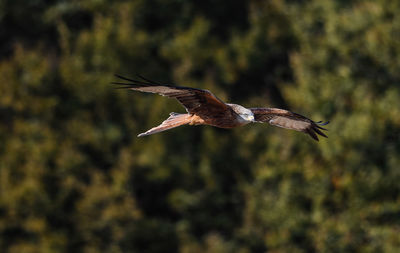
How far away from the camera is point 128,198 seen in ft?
68.9

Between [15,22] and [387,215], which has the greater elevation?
[15,22]

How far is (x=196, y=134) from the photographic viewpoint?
22.7 metres

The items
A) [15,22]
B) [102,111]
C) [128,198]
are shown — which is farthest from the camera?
[15,22]

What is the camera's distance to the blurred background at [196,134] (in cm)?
1927

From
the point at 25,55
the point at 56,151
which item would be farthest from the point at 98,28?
the point at 56,151

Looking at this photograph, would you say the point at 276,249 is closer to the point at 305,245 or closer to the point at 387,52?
the point at 305,245

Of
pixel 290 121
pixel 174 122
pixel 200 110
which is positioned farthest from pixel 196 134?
pixel 200 110

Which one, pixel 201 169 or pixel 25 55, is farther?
pixel 25 55

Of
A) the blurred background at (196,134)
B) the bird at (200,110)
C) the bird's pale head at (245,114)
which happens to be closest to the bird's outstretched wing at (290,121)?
the bird at (200,110)

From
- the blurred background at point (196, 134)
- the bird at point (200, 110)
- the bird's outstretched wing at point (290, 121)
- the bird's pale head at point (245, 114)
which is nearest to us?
the bird at point (200, 110)

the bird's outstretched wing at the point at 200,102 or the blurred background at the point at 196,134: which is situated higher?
the blurred background at the point at 196,134

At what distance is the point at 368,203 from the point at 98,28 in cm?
931

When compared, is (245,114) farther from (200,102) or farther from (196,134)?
(196,134)

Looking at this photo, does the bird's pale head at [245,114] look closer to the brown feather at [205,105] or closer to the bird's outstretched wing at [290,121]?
the brown feather at [205,105]
